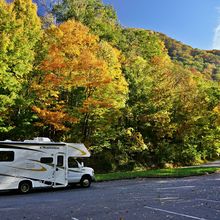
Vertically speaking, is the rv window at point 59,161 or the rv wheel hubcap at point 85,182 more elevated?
the rv window at point 59,161

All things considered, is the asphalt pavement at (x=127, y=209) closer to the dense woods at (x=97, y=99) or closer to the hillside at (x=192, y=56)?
the dense woods at (x=97, y=99)

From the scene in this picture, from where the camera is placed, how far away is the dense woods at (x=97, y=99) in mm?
30938

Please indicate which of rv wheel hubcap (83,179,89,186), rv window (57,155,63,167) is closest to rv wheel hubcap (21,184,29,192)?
rv window (57,155,63,167)

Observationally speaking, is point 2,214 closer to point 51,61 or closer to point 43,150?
point 43,150

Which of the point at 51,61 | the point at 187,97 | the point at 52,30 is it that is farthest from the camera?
the point at 187,97

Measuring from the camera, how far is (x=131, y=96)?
137 feet

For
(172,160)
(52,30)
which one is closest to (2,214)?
(52,30)

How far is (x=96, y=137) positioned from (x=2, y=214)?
2257 centimetres

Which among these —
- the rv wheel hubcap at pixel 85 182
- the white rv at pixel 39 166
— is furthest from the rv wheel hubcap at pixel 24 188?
the rv wheel hubcap at pixel 85 182

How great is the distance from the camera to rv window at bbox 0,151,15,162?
20.0m

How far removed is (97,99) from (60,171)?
38.0ft

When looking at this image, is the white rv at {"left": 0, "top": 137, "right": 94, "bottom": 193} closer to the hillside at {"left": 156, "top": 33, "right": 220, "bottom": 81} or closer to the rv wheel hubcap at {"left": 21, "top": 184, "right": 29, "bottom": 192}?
the rv wheel hubcap at {"left": 21, "top": 184, "right": 29, "bottom": 192}

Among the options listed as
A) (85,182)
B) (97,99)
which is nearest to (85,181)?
(85,182)

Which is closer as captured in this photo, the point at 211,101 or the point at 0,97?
the point at 0,97
